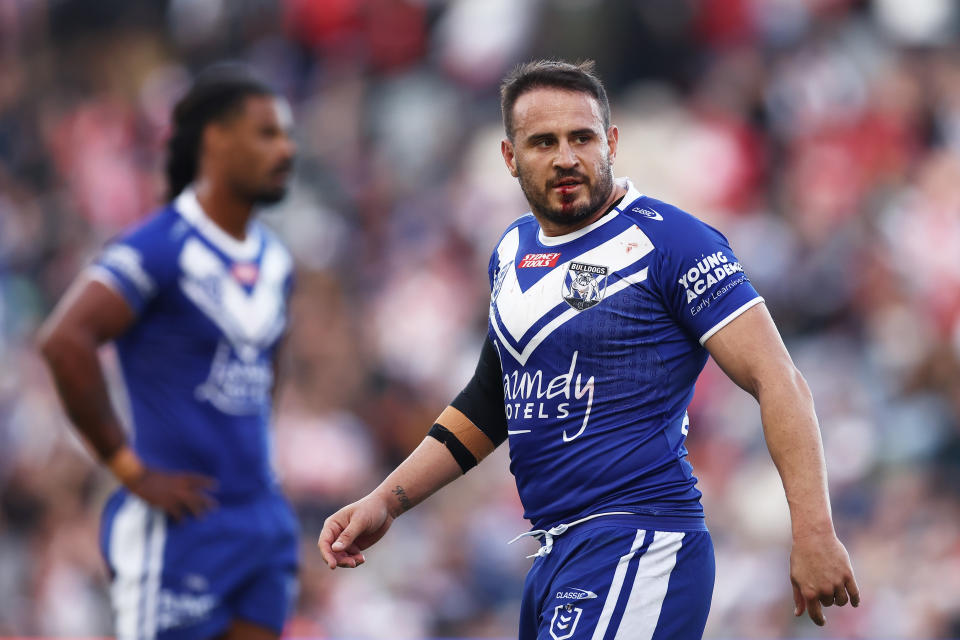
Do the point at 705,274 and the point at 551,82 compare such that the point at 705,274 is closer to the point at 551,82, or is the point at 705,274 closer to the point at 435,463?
the point at 551,82

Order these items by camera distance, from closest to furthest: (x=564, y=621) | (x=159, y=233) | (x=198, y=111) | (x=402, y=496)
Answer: (x=564, y=621) < (x=402, y=496) < (x=159, y=233) < (x=198, y=111)

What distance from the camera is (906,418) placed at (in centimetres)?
927

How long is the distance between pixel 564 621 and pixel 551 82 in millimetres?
1614

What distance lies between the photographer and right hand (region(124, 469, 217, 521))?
218 inches

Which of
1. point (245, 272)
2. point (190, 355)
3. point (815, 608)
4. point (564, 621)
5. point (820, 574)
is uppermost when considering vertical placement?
point (245, 272)

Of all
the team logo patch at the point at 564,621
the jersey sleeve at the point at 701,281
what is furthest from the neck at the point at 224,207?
the team logo patch at the point at 564,621

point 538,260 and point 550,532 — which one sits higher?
point 538,260

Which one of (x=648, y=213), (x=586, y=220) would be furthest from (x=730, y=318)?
(x=586, y=220)

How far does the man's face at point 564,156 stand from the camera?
13.3ft

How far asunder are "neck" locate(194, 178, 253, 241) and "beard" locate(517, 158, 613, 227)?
2.25m

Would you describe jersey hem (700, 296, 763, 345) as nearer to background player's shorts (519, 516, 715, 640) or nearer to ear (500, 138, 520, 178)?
background player's shorts (519, 516, 715, 640)

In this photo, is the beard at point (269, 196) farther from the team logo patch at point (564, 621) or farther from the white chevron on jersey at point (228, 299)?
the team logo patch at point (564, 621)

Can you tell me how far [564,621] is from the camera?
3879 mm

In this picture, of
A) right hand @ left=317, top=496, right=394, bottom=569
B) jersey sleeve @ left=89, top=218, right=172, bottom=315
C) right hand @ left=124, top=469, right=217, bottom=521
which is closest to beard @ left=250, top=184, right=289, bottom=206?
jersey sleeve @ left=89, top=218, right=172, bottom=315
